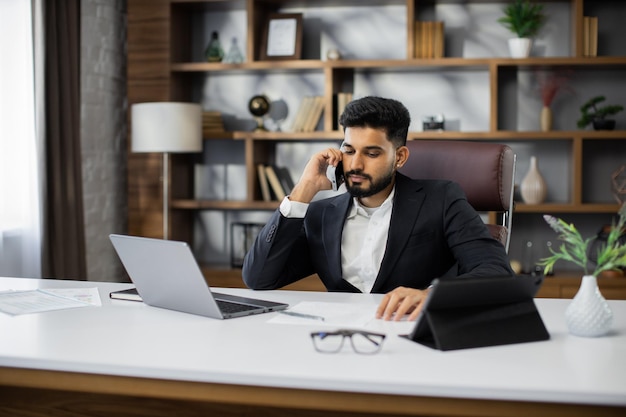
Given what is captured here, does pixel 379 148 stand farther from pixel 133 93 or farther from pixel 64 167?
pixel 133 93

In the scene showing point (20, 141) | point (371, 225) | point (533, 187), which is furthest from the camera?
point (533, 187)

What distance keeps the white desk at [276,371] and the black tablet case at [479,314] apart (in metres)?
0.03

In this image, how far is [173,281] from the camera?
176cm

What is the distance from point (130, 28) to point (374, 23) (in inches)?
53.3

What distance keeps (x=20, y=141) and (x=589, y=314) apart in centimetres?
295

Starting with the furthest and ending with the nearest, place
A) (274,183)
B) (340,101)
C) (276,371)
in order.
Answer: (274,183)
(340,101)
(276,371)

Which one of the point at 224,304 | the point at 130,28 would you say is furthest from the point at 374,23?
the point at 224,304

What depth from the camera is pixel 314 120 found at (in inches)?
174

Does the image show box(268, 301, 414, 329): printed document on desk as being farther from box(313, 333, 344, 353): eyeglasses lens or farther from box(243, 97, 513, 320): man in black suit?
box(243, 97, 513, 320): man in black suit

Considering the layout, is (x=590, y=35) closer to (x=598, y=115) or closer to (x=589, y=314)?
(x=598, y=115)

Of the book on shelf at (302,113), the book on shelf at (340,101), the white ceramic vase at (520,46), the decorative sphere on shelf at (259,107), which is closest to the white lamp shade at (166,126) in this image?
the decorative sphere on shelf at (259,107)

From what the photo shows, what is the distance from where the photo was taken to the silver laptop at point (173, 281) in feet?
5.49

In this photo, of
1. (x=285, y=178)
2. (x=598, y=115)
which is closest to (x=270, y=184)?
(x=285, y=178)

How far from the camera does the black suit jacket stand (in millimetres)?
2281
